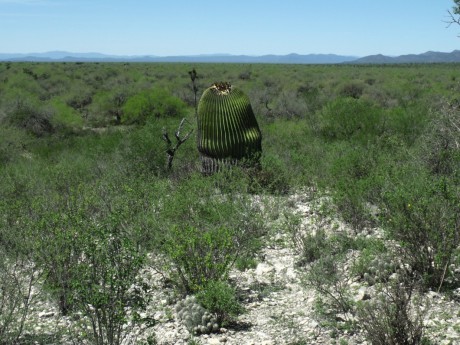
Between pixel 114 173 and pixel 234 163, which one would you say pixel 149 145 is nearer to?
pixel 114 173

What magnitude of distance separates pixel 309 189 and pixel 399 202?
5.12 metres

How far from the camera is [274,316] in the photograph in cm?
690

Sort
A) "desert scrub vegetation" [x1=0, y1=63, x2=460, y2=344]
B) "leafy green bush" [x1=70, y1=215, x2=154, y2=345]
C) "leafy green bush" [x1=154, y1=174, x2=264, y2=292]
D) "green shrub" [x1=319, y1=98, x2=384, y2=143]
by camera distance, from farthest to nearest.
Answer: "green shrub" [x1=319, y1=98, x2=384, y2=143] → "leafy green bush" [x1=154, y1=174, x2=264, y2=292] → "desert scrub vegetation" [x1=0, y1=63, x2=460, y2=344] → "leafy green bush" [x1=70, y1=215, x2=154, y2=345]

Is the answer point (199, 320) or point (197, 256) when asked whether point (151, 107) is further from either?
point (199, 320)

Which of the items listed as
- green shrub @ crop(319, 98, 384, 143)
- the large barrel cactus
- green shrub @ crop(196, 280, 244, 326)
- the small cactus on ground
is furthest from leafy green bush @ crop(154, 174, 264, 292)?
green shrub @ crop(319, 98, 384, 143)

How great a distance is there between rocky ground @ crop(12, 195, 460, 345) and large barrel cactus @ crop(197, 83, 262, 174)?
4.10 metres

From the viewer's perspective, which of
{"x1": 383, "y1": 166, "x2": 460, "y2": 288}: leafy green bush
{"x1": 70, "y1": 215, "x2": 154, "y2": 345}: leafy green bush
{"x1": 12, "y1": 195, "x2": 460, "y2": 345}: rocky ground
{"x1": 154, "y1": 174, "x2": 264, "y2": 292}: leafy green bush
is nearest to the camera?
{"x1": 70, "y1": 215, "x2": 154, "y2": 345}: leafy green bush

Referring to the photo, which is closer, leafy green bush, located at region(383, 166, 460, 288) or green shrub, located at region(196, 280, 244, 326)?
green shrub, located at region(196, 280, 244, 326)

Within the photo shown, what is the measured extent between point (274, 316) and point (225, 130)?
20.9ft

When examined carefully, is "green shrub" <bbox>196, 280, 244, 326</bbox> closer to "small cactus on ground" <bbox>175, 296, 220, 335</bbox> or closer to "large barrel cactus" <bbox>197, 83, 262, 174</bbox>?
"small cactus on ground" <bbox>175, 296, 220, 335</bbox>

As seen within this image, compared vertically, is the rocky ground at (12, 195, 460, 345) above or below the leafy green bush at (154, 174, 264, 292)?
below

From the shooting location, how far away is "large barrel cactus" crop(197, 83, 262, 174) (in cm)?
1250

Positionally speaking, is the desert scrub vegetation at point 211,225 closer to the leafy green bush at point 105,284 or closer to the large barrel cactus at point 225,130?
the leafy green bush at point 105,284

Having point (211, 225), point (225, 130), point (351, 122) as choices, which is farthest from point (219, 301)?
point (351, 122)
